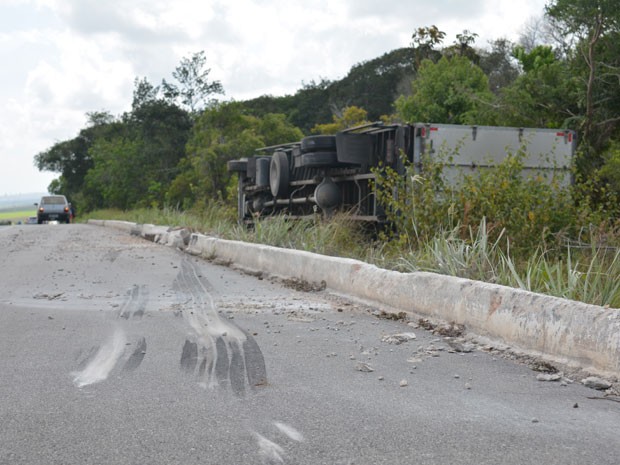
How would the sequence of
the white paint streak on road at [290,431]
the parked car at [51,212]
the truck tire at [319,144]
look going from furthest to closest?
the parked car at [51,212] → the truck tire at [319,144] → the white paint streak on road at [290,431]

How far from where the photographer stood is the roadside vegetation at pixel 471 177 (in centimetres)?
809

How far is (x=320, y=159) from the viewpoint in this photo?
1459 cm

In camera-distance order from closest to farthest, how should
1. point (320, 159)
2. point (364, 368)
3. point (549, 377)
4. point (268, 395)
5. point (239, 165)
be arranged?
1. point (268, 395)
2. point (549, 377)
3. point (364, 368)
4. point (320, 159)
5. point (239, 165)

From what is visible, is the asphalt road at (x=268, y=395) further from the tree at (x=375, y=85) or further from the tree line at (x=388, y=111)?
the tree at (x=375, y=85)

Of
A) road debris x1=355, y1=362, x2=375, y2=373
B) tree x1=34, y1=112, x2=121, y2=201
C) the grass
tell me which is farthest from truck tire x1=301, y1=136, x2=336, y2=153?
tree x1=34, y1=112, x2=121, y2=201

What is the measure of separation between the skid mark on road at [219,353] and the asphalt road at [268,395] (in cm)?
2

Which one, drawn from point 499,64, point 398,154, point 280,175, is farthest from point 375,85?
point 398,154

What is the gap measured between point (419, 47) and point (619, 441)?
37.4 meters

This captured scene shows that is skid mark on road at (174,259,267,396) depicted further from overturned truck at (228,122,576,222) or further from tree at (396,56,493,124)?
tree at (396,56,493,124)

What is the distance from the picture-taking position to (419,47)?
39.3 m

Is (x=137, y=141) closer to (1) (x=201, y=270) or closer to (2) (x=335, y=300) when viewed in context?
(1) (x=201, y=270)

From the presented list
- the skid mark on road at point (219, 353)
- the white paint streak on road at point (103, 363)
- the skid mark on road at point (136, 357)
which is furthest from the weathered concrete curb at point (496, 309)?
the white paint streak on road at point (103, 363)

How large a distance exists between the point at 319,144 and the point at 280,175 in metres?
2.67

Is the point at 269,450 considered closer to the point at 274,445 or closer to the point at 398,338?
the point at 274,445
